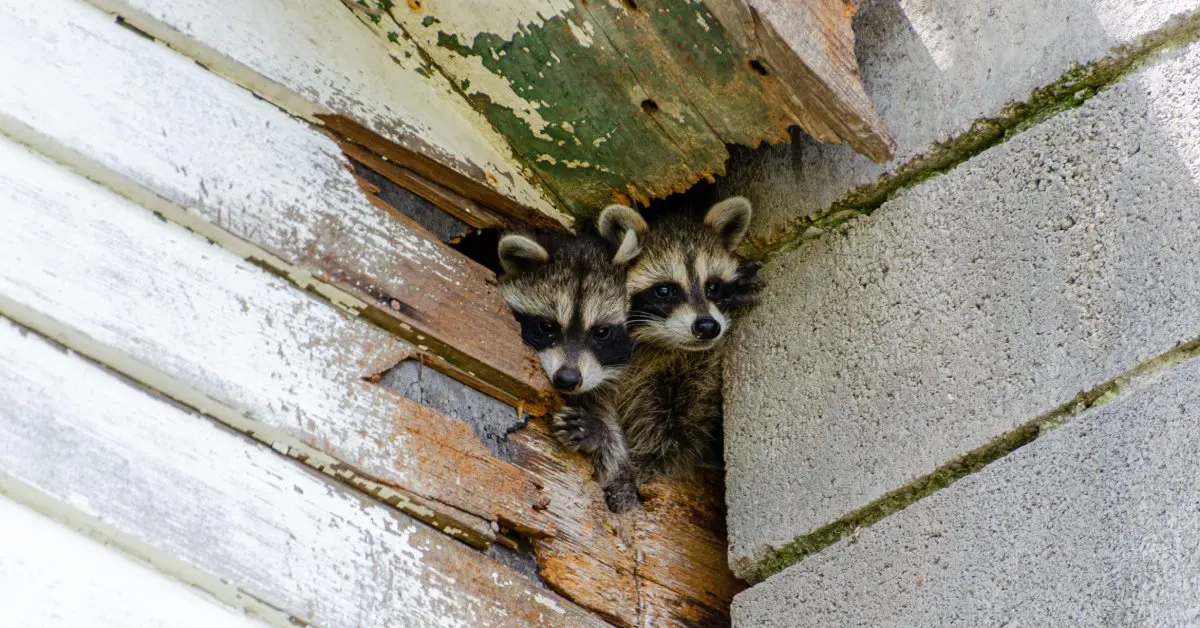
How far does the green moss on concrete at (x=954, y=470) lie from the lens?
1979 millimetres

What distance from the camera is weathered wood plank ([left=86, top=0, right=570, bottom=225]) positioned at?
243cm

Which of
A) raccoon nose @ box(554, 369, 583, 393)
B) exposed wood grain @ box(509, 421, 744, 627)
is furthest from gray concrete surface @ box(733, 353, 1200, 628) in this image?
raccoon nose @ box(554, 369, 583, 393)

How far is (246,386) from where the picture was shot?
7.16 ft

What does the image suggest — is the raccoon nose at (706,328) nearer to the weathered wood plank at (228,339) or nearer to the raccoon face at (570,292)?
the raccoon face at (570,292)

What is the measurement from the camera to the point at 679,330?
3.50 m

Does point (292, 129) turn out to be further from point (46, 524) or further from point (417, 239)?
point (46, 524)

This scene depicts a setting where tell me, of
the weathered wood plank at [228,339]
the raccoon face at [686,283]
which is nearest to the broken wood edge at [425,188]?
the weathered wood plank at [228,339]

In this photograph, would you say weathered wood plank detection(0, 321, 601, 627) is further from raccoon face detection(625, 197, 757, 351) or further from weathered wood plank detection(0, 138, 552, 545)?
raccoon face detection(625, 197, 757, 351)

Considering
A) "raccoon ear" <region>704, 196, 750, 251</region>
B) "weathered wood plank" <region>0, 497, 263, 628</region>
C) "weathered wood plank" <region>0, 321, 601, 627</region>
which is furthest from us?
"raccoon ear" <region>704, 196, 750, 251</region>

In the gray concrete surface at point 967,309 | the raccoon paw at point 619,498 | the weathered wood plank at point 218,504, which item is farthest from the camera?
the raccoon paw at point 619,498

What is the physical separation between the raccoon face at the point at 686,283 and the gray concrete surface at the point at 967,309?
45 cm

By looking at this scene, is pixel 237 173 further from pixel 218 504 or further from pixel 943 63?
pixel 943 63

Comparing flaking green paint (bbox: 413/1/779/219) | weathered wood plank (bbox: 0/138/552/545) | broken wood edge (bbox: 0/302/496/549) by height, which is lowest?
broken wood edge (bbox: 0/302/496/549)

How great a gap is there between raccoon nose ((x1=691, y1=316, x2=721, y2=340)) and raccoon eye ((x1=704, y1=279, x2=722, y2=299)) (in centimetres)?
17
